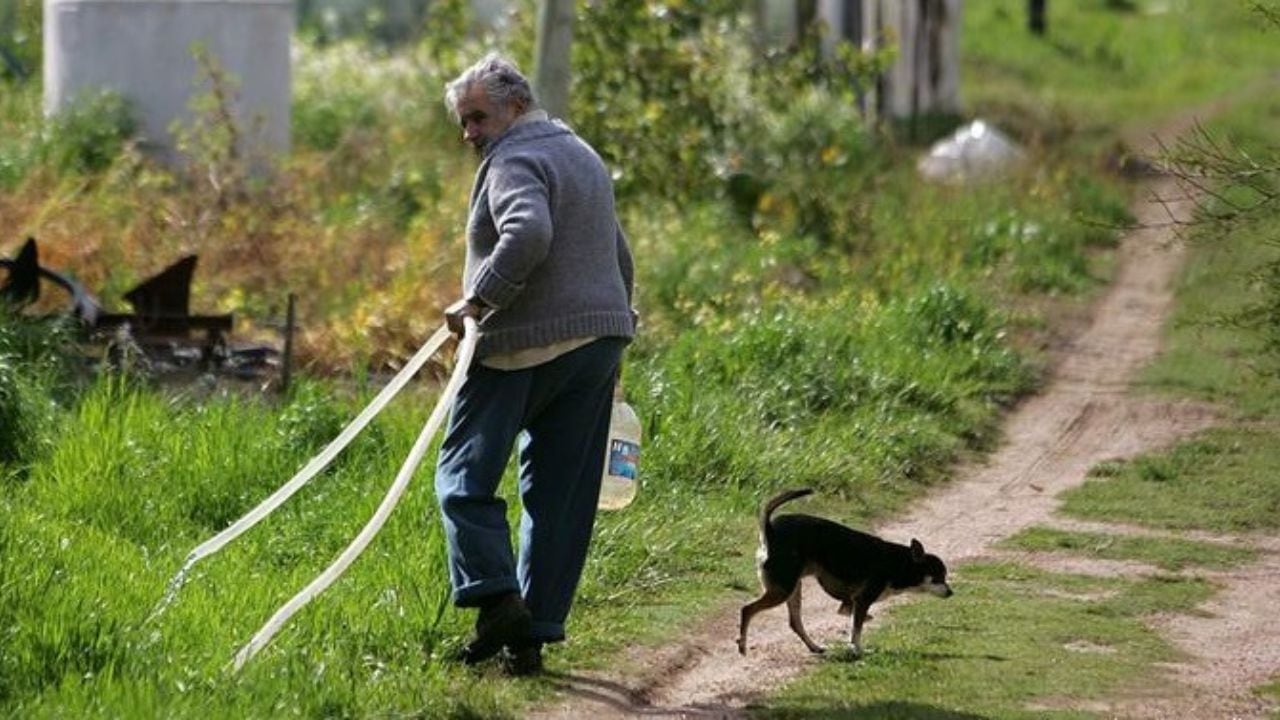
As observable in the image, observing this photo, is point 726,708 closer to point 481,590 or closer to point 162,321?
point 481,590

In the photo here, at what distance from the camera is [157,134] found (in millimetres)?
17469

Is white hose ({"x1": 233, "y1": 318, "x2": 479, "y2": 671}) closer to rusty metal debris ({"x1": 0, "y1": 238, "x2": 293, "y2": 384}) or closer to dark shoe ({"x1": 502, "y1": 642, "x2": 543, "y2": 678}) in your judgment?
dark shoe ({"x1": 502, "y1": 642, "x2": 543, "y2": 678})

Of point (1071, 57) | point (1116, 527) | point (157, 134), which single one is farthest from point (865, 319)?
point (1071, 57)

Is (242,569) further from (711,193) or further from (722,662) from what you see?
(711,193)

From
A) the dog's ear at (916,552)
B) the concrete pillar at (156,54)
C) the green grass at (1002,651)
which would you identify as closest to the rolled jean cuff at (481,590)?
the green grass at (1002,651)

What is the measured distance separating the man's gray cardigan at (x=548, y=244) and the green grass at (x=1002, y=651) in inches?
53.1

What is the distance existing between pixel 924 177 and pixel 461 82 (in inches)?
536

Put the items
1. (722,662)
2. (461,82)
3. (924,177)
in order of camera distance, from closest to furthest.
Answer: (461,82), (722,662), (924,177)

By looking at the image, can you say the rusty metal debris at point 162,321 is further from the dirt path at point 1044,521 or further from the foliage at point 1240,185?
the foliage at point 1240,185

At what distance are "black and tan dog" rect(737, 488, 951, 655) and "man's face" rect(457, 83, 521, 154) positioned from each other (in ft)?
4.97

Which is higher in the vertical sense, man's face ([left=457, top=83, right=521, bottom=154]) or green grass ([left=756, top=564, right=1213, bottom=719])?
man's face ([left=457, top=83, right=521, bottom=154])

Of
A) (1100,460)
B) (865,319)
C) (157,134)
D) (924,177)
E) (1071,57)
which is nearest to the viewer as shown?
(1100,460)

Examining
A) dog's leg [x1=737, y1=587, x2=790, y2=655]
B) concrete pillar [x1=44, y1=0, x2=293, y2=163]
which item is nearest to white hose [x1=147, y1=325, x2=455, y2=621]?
dog's leg [x1=737, y1=587, x2=790, y2=655]

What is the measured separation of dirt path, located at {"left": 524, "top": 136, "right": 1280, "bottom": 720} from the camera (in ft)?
25.4
